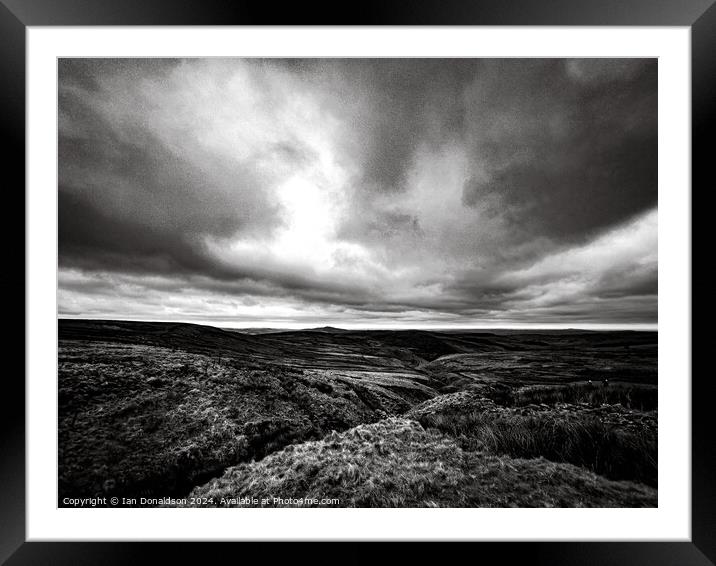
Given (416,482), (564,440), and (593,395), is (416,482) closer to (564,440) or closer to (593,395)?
(564,440)

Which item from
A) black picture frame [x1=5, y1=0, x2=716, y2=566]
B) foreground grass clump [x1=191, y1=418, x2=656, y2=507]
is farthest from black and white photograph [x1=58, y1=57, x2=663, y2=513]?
black picture frame [x1=5, y1=0, x2=716, y2=566]

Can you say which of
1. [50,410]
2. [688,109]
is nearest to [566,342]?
[688,109]

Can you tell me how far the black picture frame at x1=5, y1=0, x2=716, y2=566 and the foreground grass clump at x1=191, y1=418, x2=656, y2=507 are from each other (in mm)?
425

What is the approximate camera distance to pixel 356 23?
2.43 m

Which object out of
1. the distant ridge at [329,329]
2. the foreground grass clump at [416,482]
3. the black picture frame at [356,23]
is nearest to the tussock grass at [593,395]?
the black picture frame at [356,23]

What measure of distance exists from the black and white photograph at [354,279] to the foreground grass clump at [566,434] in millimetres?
24

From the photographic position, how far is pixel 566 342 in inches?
139

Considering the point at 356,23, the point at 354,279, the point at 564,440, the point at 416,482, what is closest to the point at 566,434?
the point at 564,440

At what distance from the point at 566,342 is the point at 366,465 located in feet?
12.3

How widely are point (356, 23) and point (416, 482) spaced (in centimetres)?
558

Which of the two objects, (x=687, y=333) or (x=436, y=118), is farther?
(x=436, y=118)

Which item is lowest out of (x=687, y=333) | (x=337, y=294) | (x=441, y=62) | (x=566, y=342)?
(x=566, y=342)

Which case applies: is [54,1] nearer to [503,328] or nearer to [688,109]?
[503,328]

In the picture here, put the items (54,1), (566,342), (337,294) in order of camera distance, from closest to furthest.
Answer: (54,1), (566,342), (337,294)
